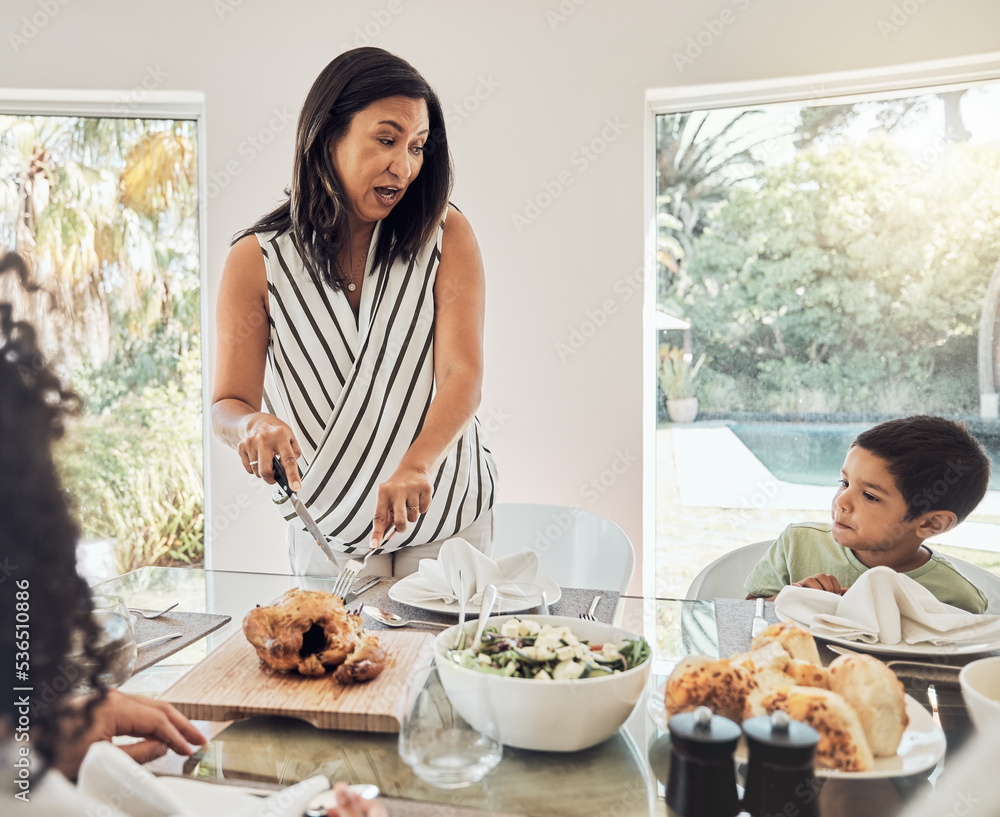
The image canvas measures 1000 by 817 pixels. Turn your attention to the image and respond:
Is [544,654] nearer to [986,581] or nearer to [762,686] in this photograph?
[762,686]

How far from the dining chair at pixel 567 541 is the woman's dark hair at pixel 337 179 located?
0.71 m

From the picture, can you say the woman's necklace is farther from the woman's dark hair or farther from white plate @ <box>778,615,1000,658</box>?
white plate @ <box>778,615,1000,658</box>

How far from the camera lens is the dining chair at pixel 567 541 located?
77.1 inches

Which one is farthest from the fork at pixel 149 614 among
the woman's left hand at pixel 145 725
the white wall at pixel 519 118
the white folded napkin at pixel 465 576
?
the white wall at pixel 519 118

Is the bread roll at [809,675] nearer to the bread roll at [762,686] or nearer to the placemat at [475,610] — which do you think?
the bread roll at [762,686]

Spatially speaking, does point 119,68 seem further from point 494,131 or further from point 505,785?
point 505,785

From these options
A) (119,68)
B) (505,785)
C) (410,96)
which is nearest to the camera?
(505,785)

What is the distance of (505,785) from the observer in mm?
673

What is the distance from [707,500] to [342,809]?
98.3 inches

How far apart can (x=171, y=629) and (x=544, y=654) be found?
62 centimetres

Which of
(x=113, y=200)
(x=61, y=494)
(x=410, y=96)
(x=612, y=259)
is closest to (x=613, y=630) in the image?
(x=61, y=494)

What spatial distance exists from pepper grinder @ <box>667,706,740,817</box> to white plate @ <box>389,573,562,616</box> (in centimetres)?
49

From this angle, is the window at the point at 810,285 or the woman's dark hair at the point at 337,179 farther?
the window at the point at 810,285

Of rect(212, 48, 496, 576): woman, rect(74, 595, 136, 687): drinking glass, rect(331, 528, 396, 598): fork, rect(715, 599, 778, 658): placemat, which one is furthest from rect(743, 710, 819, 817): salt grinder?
rect(212, 48, 496, 576): woman
